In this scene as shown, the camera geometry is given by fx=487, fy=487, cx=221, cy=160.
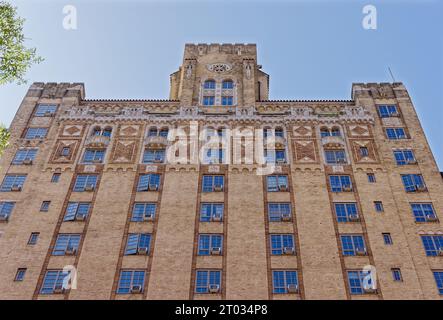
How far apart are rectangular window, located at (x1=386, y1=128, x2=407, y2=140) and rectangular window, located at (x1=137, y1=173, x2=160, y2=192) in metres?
23.5

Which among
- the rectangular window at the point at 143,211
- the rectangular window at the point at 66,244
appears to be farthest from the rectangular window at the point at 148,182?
the rectangular window at the point at 66,244

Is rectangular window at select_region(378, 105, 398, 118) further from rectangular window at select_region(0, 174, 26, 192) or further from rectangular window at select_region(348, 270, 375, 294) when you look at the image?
rectangular window at select_region(0, 174, 26, 192)

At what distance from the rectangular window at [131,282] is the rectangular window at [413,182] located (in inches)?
964

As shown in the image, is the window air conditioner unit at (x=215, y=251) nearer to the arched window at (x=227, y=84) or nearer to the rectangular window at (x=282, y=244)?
the rectangular window at (x=282, y=244)

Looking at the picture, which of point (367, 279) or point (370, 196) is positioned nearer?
point (367, 279)

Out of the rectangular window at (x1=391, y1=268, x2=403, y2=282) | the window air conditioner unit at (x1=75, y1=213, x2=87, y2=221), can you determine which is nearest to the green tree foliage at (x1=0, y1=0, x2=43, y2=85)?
the window air conditioner unit at (x1=75, y1=213, x2=87, y2=221)

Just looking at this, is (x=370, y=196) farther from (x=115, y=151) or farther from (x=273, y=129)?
(x=115, y=151)

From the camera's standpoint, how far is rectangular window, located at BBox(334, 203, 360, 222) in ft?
135

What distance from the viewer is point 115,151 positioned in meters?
47.8

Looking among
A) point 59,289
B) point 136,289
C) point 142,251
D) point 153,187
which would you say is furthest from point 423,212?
point 59,289

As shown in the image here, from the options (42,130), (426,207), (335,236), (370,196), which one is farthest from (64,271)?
(426,207)

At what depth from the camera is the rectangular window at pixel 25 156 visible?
46.1 metres
